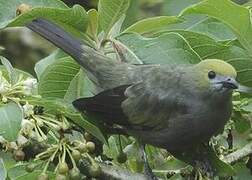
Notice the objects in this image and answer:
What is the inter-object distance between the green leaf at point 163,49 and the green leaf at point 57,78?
0.25 meters

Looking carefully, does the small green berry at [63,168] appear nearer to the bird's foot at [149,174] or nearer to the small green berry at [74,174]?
the small green berry at [74,174]

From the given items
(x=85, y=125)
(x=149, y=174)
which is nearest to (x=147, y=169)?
(x=149, y=174)

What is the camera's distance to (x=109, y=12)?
10.1ft

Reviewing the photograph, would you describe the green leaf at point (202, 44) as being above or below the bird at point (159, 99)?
above

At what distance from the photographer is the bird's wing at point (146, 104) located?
11.4 feet

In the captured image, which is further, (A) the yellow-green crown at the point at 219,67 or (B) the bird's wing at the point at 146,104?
(B) the bird's wing at the point at 146,104

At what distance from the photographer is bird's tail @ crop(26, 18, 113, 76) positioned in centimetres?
357

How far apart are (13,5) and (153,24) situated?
57cm

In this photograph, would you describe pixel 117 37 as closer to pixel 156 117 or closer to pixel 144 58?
pixel 144 58

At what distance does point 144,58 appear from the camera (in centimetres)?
309

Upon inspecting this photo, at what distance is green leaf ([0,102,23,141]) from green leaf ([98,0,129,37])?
622mm

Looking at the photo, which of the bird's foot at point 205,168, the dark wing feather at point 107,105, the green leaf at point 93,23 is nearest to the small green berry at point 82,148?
the dark wing feather at point 107,105

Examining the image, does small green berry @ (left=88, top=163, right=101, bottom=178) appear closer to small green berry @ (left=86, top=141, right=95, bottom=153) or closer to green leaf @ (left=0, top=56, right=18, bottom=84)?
small green berry @ (left=86, top=141, right=95, bottom=153)

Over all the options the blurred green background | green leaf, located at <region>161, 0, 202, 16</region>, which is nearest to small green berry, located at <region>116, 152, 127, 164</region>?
green leaf, located at <region>161, 0, 202, 16</region>
